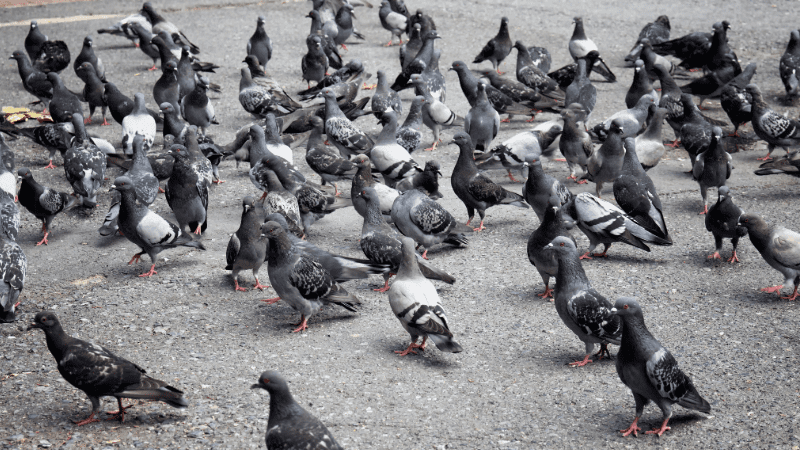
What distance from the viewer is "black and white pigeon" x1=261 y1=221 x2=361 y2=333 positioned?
265 inches

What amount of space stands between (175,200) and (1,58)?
984 cm

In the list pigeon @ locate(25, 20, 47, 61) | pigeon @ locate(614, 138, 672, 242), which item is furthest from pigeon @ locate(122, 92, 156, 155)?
pigeon @ locate(614, 138, 672, 242)

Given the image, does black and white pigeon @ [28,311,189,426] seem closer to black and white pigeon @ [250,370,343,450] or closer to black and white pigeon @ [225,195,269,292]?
black and white pigeon @ [250,370,343,450]

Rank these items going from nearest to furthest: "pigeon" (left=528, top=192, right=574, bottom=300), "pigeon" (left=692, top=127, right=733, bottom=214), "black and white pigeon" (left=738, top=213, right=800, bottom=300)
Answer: "black and white pigeon" (left=738, top=213, right=800, bottom=300) → "pigeon" (left=528, top=192, right=574, bottom=300) → "pigeon" (left=692, top=127, right=733, bottom=214)

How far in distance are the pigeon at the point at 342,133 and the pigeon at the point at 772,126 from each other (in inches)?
225

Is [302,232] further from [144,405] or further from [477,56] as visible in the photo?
[477,56]

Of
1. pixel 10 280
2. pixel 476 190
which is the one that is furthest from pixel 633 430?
pixel 10 280

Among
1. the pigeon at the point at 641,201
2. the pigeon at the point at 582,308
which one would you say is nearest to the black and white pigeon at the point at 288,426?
the pigeon at the point at 582,308

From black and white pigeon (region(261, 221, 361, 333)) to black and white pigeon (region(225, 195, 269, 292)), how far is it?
470 mm

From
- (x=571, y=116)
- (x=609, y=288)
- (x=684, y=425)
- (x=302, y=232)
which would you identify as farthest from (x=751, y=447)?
(x=571, y=116)

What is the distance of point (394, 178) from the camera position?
9.91 metres

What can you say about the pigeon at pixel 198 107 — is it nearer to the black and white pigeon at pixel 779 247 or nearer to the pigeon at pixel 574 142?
the pigeon at pixel 574 142

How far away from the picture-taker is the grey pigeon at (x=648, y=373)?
202 inches

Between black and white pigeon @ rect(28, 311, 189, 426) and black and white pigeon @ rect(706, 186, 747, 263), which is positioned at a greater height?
black and white pigeon @ rect(706, 186, 747, 263)
